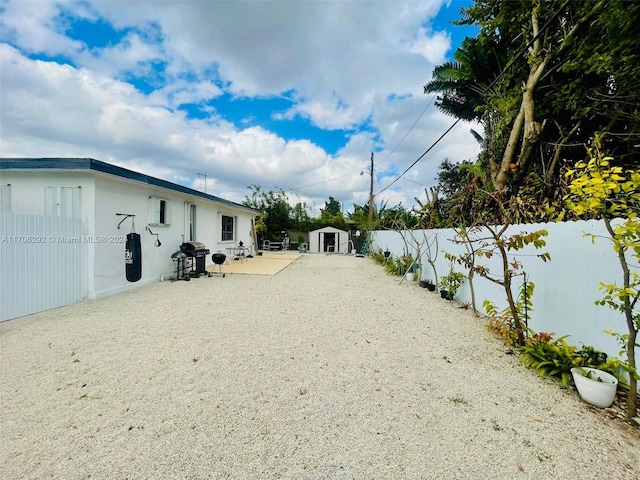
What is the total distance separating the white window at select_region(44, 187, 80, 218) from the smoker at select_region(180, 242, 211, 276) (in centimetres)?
304

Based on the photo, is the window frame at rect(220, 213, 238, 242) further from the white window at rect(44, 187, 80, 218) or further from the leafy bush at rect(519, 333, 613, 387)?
the leafy bush at rect(519, 333, 613, 387)

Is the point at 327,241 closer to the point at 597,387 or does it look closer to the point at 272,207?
the point at 272,207

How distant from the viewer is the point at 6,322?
423 centimetres

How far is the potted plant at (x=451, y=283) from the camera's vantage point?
625 cm

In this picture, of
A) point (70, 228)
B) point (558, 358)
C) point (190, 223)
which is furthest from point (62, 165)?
point (558, 358)

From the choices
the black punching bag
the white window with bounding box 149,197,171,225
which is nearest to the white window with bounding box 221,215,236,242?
the white window with bounding box 149,197,171,225

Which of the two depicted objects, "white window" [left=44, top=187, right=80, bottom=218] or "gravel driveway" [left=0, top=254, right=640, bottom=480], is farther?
"white window" [left=44, top=187, right=80, bottom=218]

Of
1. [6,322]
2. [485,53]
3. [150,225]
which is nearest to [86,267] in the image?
[6,322]

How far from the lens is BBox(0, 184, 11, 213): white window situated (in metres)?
5.88

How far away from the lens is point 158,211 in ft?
25.4

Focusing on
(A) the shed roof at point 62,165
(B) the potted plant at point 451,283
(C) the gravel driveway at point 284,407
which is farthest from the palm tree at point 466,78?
(A) the shed roof at point 62,165

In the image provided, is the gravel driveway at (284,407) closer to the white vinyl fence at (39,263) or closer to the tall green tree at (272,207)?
the white vinyl fence at (39,263)

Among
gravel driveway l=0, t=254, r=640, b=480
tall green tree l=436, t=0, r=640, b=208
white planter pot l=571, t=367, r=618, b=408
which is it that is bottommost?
gravel driveway l=0, t=254, r=640, b=480

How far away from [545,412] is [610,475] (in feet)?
2.01
